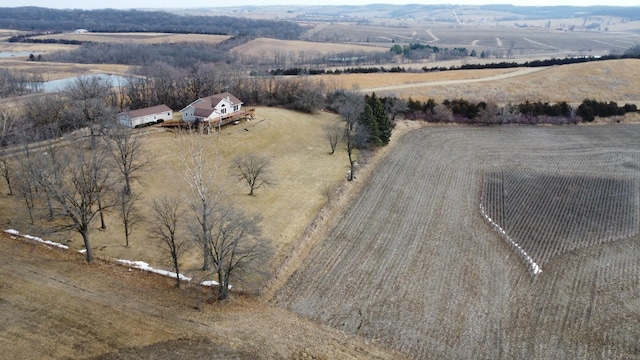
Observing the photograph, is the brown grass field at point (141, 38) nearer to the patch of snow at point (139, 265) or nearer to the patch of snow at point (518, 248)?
the patch of snow at point (139, 265)

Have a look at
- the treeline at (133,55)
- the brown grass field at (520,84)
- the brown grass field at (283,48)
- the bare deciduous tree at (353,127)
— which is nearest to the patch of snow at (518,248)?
the bare deciduous tree at (353,127)

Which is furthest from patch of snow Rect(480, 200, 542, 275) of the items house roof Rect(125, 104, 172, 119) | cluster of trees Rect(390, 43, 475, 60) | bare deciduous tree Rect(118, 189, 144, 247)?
cluster of trees Rect(390, 43, 475, 60)

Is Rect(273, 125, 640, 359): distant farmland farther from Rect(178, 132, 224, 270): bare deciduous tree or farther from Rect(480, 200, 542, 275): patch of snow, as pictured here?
Rect(178, 132, 224, 270): bare deciduous tree

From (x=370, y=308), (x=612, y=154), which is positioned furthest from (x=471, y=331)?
(x=612, y=154)

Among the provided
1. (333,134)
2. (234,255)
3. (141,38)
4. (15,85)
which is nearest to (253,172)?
(234,255)

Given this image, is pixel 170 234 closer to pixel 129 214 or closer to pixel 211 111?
pixel 129 214

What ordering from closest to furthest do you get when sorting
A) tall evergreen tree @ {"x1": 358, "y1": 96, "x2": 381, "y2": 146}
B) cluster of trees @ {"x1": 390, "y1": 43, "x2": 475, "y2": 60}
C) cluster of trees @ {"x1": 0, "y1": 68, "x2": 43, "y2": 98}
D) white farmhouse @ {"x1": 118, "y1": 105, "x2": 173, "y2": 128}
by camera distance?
tall evergreen tree @ {"x1": 358, "y1": 96, "x2": 381, "y2": 146} < white farmhouse @ {"x1": 118, "y1": 105, "x2": 173, "y2": 128} < cluster of trees @ {"x1": 0, "y1": 68, "x2": 43, "y2": 98} < cluster of trees @ {"x1": 390, "y1": 43, "x2": 475, "y2": 60}

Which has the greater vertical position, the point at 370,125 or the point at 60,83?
the point at 60,83
